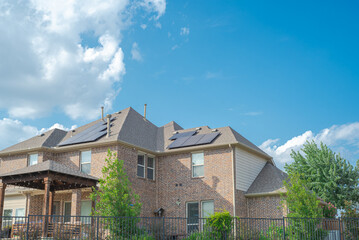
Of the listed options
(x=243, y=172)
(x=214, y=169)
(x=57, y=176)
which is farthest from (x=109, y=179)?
(x=243, y=172)

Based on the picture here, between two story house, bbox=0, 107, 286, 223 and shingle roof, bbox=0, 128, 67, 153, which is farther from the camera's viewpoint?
shingle roof, bbox=0, 128, 67, 153

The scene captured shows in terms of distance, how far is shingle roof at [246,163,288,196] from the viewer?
880 inches

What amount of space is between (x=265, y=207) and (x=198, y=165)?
447cm

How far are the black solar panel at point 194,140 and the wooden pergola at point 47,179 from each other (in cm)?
551

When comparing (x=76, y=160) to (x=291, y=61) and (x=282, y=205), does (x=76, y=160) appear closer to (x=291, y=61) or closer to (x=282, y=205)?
(x=282, y=205)

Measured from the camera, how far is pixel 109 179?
1855 centimetres

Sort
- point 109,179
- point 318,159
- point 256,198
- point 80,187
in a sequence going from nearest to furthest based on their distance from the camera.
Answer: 1. point 109,179
2. point 80,187
3. point 256,198
4. point 318,159

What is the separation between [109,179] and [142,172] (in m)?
5.38

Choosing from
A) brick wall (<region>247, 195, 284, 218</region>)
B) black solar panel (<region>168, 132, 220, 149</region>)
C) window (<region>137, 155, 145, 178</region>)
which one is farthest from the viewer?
window (<region>137, 155, 145, 178</region>)

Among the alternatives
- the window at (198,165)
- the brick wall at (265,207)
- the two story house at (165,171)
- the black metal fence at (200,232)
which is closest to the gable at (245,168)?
the two story house at (165,171)

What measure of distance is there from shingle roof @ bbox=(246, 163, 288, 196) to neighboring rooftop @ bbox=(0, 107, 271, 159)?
4.74ft

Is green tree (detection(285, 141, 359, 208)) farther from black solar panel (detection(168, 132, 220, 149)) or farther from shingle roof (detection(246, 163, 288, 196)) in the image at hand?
black solar panel (detection(168, 132, 220, 149))

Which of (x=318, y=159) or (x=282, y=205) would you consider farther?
(x=318, y=159)

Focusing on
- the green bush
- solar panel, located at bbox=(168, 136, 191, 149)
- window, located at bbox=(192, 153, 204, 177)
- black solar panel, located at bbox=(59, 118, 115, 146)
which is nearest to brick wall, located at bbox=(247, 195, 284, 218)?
window, located at bbox=(192, 153, 204, 177)
